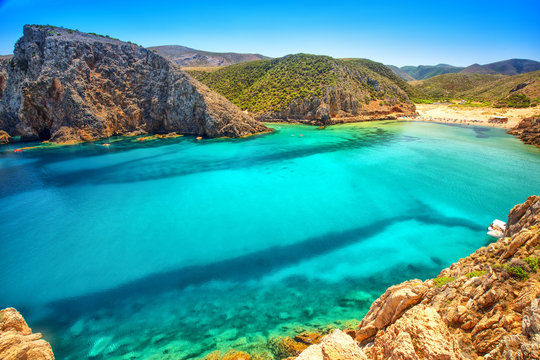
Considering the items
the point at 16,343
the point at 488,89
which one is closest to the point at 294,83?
the point at 16,343

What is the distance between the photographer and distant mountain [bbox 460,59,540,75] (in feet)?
594

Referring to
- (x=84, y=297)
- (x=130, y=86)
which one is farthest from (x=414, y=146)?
(x=130, y=86)

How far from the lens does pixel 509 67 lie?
186m

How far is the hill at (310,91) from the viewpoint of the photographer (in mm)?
64500

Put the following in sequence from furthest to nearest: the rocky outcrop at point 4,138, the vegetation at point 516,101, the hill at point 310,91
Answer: the vegetation at point 516,101 < the hill at point 310,91 < the rocky outcrop at point 4,138

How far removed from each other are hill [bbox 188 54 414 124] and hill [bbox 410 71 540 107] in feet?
93.6

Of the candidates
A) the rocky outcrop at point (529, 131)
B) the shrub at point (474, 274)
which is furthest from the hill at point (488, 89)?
the shrub at point (474, 274)

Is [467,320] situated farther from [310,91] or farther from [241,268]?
[310,91]

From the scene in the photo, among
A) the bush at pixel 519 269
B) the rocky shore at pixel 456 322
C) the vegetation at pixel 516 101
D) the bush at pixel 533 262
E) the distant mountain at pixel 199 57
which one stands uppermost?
the distant mountain at pixel 199 57

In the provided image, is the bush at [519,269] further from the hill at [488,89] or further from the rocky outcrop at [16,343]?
the hill at [488,89]

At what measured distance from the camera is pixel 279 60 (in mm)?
91812

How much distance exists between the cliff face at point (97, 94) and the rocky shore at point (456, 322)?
45776 millimetres

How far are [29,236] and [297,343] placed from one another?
1947 cm

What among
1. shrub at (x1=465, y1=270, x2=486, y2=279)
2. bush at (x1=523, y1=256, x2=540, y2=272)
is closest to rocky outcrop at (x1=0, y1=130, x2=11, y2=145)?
shrub at (x1=465, y1=270, x2=486, y2=279)
